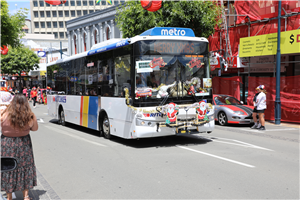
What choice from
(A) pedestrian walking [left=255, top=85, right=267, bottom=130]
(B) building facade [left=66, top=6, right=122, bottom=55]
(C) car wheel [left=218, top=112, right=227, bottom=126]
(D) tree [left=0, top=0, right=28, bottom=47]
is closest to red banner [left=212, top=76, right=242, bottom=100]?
(C) car wheel [left=218, top=112, right=227, bottom=126]

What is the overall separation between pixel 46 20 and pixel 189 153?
90.2 meters

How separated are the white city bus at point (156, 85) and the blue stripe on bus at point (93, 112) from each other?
0.55 metres

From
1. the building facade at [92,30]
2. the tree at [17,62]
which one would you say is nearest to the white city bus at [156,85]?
the building facade at [92,30]

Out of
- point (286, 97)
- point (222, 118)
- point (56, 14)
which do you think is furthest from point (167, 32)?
point (56, 14)

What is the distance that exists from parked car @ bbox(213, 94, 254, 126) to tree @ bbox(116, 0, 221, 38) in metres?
5.31

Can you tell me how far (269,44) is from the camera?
15953 mm

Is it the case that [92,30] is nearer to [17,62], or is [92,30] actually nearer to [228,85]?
[17,62]

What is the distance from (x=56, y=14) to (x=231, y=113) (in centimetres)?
8477

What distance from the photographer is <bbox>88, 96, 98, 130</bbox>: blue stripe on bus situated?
10.6m

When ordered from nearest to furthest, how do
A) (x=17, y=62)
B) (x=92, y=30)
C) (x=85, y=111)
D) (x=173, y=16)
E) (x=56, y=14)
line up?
(x=85, y=111) < (x=173, y=16) < (x=92, y=30) < (x=17, y=62) < (x=56, y=14)

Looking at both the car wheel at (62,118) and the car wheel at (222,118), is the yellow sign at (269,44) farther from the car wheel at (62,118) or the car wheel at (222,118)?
the car wheel at (62,118)

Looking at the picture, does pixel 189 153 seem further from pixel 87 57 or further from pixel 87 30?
pixel 87 30

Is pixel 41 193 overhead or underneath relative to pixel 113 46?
underneath

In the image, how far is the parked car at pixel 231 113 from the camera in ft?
43.8
